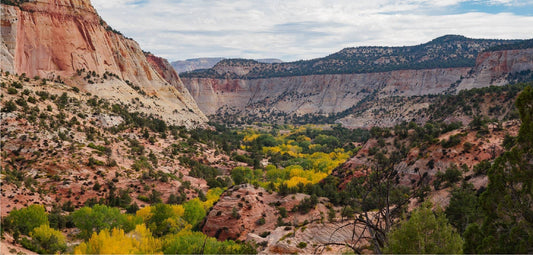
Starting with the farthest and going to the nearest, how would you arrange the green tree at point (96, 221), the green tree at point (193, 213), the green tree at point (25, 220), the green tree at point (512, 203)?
the green tree at point (193, 213), the green tree at point (96, 221), the green tree at point (25, 220), the green tree at point (512, 203)

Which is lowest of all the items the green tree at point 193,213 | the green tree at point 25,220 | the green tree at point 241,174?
the green tree at point 241,174

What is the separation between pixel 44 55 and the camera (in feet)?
222

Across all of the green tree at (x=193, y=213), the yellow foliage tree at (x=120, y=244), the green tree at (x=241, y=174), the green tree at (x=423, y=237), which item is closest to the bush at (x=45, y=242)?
the yellow foliage tree at (x=120, y=244)

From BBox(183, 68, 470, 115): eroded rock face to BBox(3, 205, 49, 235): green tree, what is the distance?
490 ft

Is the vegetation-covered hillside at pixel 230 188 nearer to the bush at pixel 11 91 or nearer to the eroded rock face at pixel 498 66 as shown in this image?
the bush at pixel 11 91

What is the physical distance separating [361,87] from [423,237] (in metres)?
170

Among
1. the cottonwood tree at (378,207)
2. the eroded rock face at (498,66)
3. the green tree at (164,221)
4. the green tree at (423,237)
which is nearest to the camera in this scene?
the cottonwood tree at (378,207)

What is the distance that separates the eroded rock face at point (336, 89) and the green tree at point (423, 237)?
150 metres

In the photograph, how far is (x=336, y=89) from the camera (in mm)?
181500

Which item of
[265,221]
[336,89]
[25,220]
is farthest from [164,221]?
[336,89]

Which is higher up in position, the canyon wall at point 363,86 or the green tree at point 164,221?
the canyon wall at point 363,86

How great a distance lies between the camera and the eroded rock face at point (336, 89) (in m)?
154

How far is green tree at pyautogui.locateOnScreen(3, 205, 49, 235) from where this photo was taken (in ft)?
93.2

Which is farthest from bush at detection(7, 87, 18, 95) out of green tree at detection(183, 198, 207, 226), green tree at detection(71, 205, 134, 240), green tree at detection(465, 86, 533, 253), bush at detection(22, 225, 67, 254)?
→ green tree at detection(465, 86, 533, 253)
